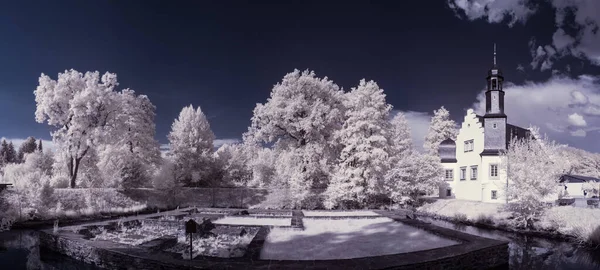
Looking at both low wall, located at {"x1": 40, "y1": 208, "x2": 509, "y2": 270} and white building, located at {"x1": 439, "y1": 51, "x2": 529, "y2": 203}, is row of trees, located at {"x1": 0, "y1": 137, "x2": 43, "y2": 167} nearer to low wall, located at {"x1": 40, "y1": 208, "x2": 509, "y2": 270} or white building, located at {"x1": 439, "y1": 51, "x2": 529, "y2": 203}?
low wall, located at {"x1": 40, "y1": 208, "x2": 509, "y2": 270}

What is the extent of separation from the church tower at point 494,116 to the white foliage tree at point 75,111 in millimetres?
33704

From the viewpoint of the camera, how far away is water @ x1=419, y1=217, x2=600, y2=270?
1252cm

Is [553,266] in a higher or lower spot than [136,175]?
lower

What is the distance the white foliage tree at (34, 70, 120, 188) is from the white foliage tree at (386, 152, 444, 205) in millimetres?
23925

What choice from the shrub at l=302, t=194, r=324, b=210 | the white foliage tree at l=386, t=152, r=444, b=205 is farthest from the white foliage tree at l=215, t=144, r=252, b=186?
the white foliage tree at l=386, t=152, r=444, b=205

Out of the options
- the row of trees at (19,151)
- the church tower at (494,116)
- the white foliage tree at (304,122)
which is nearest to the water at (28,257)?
the white foliage tree at (304,122)

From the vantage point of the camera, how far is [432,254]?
408 inches

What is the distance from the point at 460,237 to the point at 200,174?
90.2 ft


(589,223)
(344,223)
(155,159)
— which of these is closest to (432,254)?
(344,223)

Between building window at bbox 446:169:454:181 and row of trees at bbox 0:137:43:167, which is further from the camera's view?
row of trees at bbox 0:137:43:167

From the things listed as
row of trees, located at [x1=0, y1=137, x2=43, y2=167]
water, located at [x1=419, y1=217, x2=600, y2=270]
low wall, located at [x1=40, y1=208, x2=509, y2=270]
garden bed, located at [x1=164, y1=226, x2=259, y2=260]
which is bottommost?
water, located at [x1=419, y1=217, x2=600, y2=270]

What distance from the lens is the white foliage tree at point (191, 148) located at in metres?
35.3

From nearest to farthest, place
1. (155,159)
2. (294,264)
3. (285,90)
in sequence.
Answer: (294,264) < (285,90) < (155,159)

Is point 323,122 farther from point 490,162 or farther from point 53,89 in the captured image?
point 53,89
